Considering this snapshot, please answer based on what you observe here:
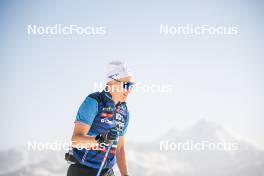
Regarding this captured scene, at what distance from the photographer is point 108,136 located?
18.4ft

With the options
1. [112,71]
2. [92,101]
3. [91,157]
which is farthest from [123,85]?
[91,157]

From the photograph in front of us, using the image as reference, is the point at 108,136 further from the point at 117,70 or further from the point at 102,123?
the point at 117,70

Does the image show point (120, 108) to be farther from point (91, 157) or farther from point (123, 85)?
point (91, 157)

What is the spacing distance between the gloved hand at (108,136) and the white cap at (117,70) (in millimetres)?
818

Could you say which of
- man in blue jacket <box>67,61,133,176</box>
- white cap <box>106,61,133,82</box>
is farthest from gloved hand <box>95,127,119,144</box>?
white cap <box>106,61,133,82</box>

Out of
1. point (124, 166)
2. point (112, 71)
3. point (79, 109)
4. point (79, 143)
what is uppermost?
point (112, 71)

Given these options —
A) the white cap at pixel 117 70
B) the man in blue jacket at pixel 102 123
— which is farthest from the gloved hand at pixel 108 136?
the white cap at pixel 117 70

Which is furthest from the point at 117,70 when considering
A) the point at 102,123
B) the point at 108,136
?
the point at 108,136

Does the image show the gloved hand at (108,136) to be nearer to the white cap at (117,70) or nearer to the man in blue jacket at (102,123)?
the man in blue jacket at (102,123)

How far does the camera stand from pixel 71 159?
19.2 feet

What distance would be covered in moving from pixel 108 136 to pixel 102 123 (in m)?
0.28

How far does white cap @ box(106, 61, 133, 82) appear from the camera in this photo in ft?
20.5

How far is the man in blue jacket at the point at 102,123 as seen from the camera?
5.49 meters

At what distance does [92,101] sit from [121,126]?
89 cm
